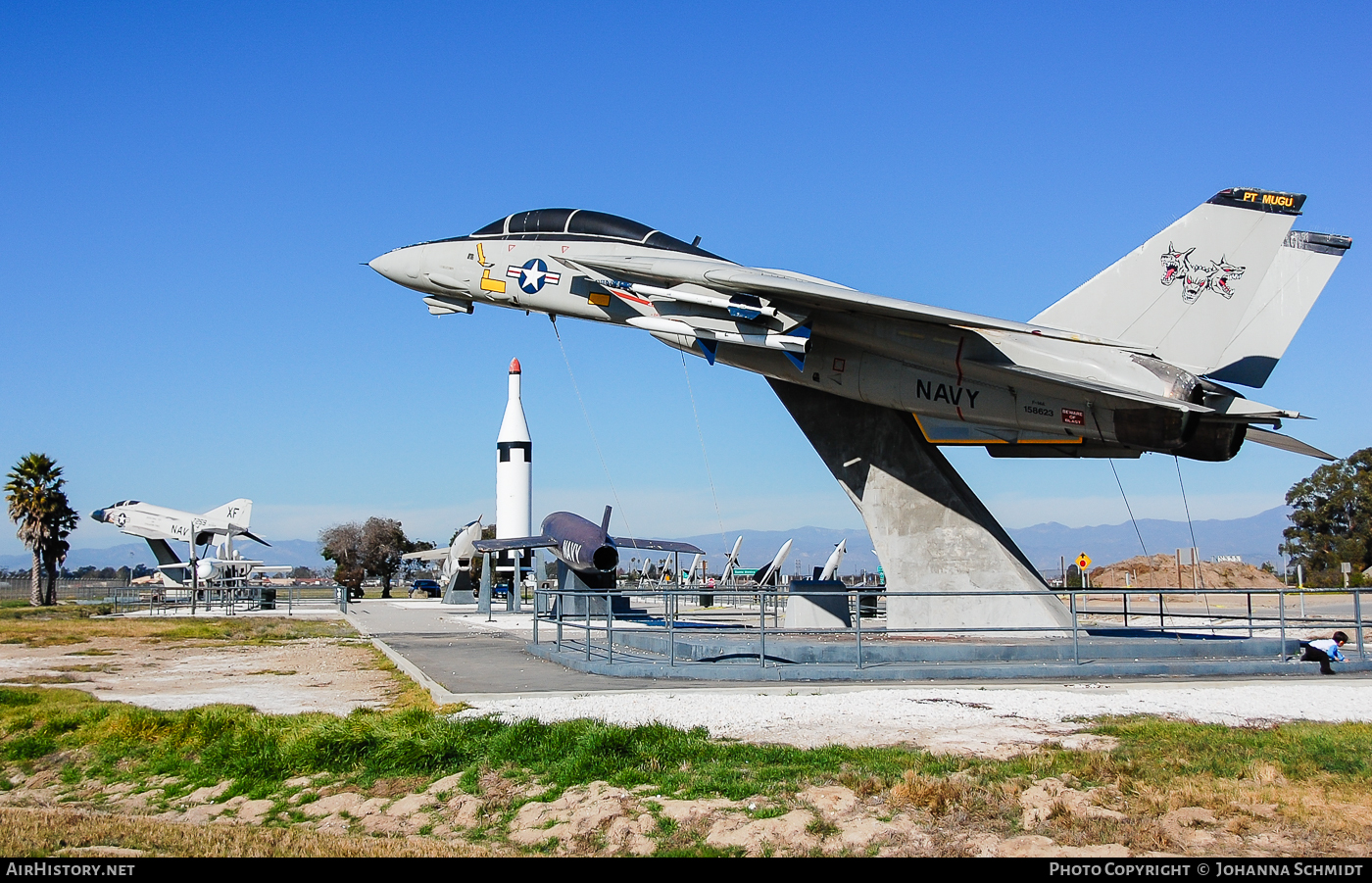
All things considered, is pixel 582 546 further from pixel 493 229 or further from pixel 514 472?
pixel 514 472

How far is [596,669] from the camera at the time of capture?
46.7 ft

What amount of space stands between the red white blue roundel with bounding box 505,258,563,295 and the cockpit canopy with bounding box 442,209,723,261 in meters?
0.53

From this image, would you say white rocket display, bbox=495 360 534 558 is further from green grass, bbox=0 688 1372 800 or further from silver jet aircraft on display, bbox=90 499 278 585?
green grass, bbox=0 688 1372 800

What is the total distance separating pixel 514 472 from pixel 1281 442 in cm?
3800

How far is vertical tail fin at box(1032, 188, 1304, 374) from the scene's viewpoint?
1513 cm

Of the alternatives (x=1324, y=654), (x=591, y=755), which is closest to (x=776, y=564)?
(x=1324, y=654)

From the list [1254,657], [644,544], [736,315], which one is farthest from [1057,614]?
[644,544]

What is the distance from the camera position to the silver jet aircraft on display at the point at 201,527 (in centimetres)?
4975

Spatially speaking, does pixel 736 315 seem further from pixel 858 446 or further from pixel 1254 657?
pixel 1254 657

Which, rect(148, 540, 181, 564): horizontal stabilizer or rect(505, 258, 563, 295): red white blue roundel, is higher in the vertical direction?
rect(505, 258, 563, 295): red white blue roundel

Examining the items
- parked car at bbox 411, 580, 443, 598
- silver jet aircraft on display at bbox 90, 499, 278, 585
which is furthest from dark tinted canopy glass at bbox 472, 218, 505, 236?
parked car at bbox 411, 580, 443, 598

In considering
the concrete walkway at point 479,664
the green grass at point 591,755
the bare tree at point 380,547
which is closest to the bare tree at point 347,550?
the bare tree at point 380,547

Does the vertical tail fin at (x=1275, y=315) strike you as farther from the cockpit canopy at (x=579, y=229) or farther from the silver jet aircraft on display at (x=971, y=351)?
the cockpit canopy at (x=579, y=229)

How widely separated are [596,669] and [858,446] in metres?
5.97
